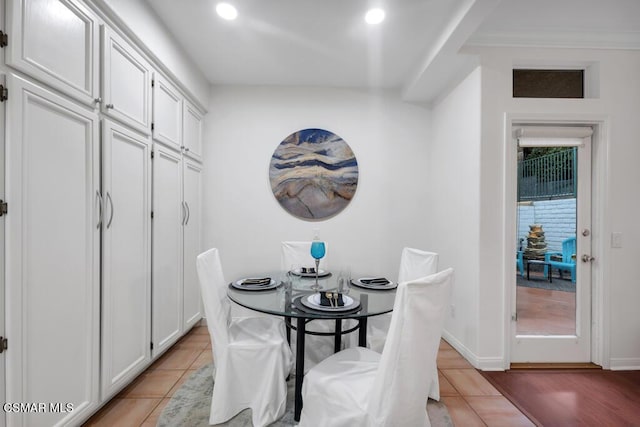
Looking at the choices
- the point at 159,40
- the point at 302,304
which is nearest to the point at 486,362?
the point at 302,304

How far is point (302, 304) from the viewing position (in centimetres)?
172

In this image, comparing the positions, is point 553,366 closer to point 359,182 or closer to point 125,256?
point 359,182

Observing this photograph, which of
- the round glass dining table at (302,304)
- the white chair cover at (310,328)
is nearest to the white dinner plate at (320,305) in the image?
the round glass dining table at (302,304)

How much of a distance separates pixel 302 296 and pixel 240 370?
55cm

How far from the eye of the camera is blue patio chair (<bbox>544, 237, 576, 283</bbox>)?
2570mm

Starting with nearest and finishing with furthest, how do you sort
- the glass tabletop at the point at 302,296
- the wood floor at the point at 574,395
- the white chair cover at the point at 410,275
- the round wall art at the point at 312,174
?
the glass tabletop at the point at 302,296, the wood floor at the point at 574,395, the white chair cover at the point at 410,275, the round wall art at the point at 312,174

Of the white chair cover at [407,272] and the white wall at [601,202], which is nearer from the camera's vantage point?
the white chair cover at [407,272]

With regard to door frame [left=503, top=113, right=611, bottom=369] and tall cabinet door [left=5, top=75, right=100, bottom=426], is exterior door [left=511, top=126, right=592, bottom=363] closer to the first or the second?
door frame [left=503, top=113, right=611, bottom=369]

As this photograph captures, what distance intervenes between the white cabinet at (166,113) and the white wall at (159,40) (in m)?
0.14

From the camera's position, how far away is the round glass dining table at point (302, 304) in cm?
160

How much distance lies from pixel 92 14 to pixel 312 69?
185cm

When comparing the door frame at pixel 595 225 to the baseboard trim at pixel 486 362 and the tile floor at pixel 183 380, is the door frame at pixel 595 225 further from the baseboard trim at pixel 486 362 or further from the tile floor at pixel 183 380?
the tile floor at pixel 183 380

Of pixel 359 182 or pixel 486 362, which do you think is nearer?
pixel 486 362

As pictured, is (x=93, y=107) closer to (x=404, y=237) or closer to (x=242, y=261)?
(x=242, y=261)
